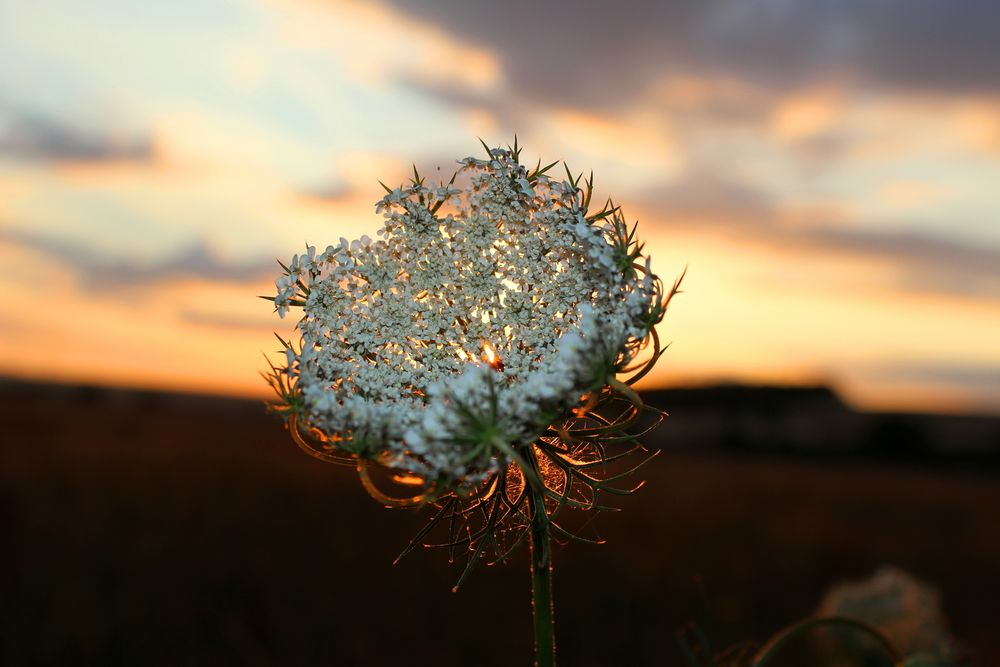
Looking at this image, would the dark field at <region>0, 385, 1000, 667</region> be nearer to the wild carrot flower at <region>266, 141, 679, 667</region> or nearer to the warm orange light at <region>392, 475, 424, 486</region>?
the wild carrot flower at <region>266, 141, 679, 667</region>

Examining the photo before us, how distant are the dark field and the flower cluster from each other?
397 cm

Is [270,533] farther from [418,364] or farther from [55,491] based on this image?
[418,364]

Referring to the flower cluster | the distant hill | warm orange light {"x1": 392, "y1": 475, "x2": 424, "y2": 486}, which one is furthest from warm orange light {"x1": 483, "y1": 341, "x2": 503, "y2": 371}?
the distant hill

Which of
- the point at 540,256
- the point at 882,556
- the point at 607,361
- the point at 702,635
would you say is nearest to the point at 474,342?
the point at 540,256

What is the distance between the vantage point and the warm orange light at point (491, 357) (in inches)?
76.4

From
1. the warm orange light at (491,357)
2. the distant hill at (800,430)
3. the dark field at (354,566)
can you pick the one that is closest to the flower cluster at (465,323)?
the warm orange light at (491,357)

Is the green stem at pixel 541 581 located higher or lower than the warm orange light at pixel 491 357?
lower

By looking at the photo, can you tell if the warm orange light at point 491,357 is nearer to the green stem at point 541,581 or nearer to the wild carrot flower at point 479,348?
the wild carrot flower at point 479,348

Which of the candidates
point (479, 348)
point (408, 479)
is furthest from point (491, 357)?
point (408, 479)

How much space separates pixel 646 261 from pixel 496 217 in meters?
0.45

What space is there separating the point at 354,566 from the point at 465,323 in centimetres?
1025

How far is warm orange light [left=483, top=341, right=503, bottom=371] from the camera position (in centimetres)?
194

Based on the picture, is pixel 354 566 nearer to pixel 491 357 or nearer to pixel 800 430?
pixel 491 357

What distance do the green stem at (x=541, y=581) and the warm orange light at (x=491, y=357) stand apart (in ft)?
0.83
